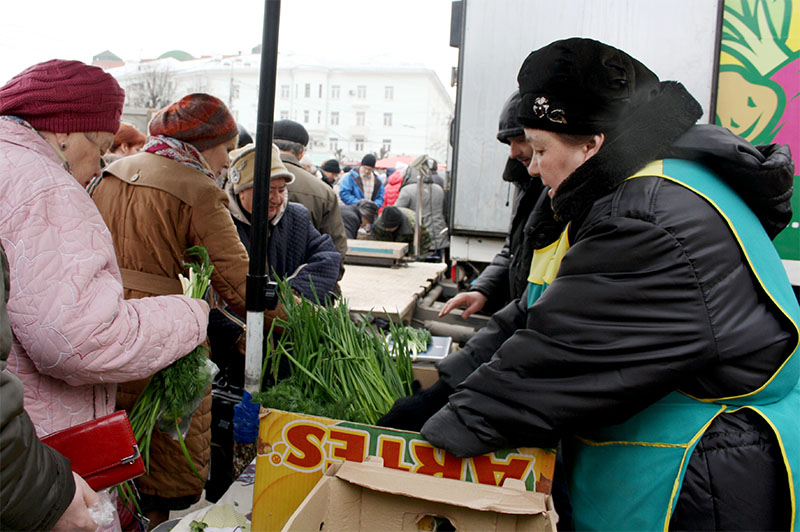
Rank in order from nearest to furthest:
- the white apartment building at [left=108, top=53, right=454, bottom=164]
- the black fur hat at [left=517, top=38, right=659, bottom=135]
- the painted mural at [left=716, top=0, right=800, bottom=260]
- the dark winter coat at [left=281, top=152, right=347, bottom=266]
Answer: the black fur hat at [left=517, top=38, right=659, bottom=135], the painted mural at [left=716, top=0, right=800, bottom=260], the dark winter coat at [left=281, top=152, right=347, bottom=266], the white apartment building at [left=108, top=53, right=454, bottom=164]

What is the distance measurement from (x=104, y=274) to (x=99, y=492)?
53 cm

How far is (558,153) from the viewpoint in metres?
1.57

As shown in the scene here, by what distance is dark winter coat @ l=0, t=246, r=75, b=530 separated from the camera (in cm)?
100

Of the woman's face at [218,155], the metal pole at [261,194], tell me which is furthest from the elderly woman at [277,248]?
the metal pole at [261,194]

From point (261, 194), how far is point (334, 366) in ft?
1.87

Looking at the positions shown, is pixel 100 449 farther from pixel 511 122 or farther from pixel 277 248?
pixel 511 122

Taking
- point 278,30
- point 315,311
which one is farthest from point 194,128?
point 315,311

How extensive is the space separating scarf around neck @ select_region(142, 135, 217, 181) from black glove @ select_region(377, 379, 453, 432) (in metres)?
1.35

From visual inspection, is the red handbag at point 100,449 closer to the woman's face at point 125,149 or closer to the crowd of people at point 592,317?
the crowd of people at point 592,317

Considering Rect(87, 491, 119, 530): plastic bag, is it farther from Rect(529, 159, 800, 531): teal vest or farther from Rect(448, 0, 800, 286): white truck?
Rect(448, 0, 800, 286): white truck

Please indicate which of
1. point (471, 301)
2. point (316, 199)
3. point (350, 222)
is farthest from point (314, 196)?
point (350, 222)

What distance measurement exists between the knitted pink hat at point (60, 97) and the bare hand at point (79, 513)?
0.90 m

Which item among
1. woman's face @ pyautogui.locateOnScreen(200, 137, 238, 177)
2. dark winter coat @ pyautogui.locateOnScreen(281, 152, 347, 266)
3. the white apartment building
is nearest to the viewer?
woman's face @ pyautogui.locateOnScreen(200, 137, 238, 177)

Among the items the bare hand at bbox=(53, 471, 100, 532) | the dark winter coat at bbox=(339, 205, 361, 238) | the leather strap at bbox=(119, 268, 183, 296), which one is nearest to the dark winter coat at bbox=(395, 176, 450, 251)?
the dark winter coat at bbox=(339, 205, 361, 238)
